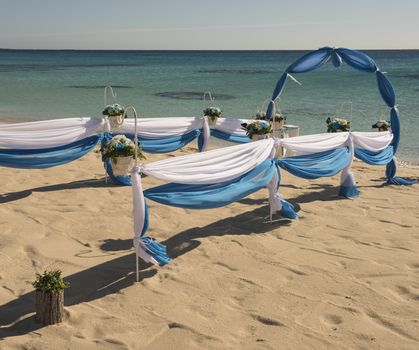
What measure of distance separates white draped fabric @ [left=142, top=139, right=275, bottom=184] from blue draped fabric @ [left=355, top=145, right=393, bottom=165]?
9.05 ft

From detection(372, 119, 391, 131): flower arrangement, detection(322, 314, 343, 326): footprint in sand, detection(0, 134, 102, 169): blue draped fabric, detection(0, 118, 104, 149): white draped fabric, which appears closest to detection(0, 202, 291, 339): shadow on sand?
detection(322, 314, 343, 326): footprint in sand

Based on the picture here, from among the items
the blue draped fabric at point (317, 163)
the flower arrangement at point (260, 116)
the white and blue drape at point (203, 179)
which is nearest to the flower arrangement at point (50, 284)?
the white and blue drape at point (203, 179)

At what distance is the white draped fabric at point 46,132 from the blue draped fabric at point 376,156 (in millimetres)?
4963

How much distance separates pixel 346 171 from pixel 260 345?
221 inches

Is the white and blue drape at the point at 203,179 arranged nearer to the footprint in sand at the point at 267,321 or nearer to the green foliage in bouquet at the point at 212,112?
the footprint in sand at the point at 267,321

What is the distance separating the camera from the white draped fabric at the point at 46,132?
9.03 m

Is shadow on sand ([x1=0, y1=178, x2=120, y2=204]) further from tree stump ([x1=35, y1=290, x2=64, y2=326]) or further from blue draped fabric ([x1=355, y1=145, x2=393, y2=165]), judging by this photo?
blue draped fabric ([x1=355, y1=145, x2=393, y2=165])

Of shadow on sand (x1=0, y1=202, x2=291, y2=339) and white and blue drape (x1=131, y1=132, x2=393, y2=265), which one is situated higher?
white and blue drape (x1=131, y1=132, x2=393, y2=265)

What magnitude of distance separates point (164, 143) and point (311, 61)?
11.0 feet

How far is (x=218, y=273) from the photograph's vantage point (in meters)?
6.43

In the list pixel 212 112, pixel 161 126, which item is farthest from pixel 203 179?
pixel 212 112

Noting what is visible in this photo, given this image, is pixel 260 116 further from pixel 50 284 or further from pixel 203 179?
pixel 50 284

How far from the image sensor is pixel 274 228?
8.05 m

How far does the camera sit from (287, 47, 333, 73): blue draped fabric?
1023 cm
